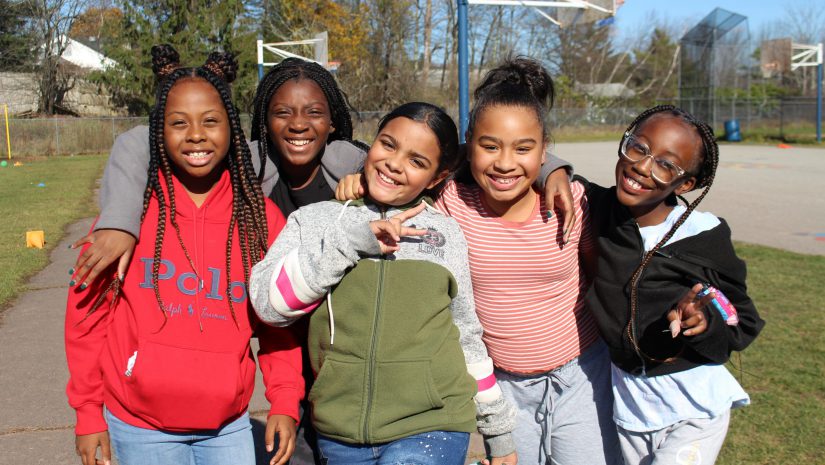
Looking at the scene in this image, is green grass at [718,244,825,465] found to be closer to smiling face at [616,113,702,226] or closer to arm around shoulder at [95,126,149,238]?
smiling face at [616,113,702,226]

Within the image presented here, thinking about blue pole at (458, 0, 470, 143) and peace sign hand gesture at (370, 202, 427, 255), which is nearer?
peace sign hand gesture at (370, 202, 427, 255)

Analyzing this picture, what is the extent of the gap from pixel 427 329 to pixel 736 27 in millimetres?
37965

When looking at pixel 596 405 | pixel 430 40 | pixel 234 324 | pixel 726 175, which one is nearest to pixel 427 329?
pixel 234 324

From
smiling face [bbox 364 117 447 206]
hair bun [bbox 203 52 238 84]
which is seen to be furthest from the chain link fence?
smiling face [bbox 364 117 447 206]

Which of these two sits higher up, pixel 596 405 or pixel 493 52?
pixel 493 52

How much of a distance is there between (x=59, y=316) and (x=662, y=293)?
5522mm

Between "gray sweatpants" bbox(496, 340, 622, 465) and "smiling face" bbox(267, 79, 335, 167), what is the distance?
1085 millimetres

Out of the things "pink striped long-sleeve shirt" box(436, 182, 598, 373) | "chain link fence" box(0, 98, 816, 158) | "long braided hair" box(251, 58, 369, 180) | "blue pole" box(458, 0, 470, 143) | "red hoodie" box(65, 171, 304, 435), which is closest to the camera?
"red hoodie" box(65, 171, 304, 435)

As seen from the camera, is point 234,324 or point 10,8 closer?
point 234,324

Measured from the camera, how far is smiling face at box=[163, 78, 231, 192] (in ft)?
8.34

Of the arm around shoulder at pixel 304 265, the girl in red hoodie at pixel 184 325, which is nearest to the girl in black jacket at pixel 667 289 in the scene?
the arm around shoulder at pixel 304 265

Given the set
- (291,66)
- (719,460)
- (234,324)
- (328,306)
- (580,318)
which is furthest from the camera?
(719,460)

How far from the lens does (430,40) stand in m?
46.2

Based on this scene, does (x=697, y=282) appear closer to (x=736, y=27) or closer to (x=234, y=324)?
(x=234, y=324)
